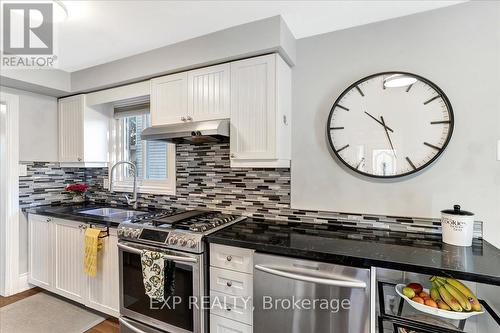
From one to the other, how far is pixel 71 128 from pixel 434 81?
134 inches

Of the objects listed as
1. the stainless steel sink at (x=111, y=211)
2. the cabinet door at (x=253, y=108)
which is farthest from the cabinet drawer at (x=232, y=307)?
the stainless steel sink at (x=111, y=211)

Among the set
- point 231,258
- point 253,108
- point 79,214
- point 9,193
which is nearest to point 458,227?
point 231,258

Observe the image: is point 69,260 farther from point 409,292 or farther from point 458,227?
point 458,227

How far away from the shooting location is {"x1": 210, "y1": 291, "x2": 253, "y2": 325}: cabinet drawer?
1.47 metres

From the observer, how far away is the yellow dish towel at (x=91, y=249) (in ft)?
6.71

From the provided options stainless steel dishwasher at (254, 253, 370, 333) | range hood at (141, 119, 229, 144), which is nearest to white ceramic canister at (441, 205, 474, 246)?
stainless steel dishwasher at (254, 253, 370, 333)

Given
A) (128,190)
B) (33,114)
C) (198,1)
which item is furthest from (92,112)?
(198,1)

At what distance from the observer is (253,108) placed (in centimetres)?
179

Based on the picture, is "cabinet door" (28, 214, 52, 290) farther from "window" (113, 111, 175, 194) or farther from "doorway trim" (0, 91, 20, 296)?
"window" (113, 111, 175, 194)

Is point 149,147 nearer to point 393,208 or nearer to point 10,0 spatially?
point 10,0

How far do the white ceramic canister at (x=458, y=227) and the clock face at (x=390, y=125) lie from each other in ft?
1.10

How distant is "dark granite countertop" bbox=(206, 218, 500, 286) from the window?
44.0 inches

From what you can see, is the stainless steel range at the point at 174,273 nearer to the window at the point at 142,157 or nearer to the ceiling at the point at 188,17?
the window at the point at 142,157

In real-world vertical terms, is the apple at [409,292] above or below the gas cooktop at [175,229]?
below
